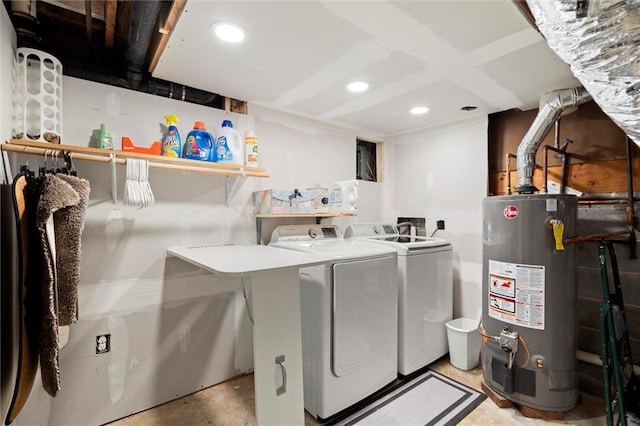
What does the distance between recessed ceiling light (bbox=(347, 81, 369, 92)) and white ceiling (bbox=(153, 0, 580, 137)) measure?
2.3 inches

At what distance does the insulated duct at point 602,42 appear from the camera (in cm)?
90

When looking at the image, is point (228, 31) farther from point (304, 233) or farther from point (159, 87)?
point (304, 233)

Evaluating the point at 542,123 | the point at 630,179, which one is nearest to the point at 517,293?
the point at 630,179

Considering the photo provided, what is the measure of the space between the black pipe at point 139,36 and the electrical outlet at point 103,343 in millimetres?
1559

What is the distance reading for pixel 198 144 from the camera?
78.2 inches

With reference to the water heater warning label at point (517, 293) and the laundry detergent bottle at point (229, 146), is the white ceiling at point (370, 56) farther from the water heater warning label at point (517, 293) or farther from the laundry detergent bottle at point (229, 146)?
the water heater warning label at point (517, 293)

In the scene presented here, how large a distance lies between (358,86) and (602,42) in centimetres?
130

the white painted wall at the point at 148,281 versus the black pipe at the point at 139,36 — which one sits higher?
the black pipe at the point at 139,36

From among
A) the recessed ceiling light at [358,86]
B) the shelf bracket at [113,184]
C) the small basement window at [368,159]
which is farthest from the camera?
the small basement window at [368,159]

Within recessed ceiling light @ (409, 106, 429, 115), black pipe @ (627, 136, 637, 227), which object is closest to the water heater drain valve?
black pipe @ (627, 136, 637, 227)

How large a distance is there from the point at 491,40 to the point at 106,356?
9.19 ft

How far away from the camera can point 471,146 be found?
2742 millimetres

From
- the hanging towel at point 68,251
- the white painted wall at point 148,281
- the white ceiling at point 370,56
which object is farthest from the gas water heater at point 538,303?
the hanging towel at point 68,251

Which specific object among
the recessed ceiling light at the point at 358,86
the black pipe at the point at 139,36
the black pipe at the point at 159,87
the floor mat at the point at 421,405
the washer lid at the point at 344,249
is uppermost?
the black pipe at the point at 139,36
